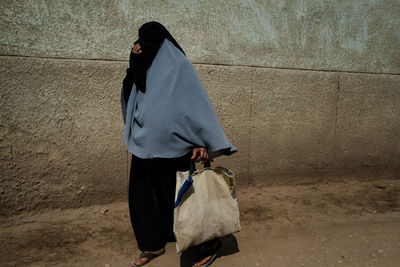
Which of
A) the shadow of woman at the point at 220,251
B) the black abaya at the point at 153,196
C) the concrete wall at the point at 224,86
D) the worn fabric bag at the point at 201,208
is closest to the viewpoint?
the worn fabric bag at the point at 201,208

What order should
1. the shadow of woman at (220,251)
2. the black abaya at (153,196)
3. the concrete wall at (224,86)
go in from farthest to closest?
the concrete wall at (224,86), the shadow of woman at (220,251), the black abaya at (153,196)

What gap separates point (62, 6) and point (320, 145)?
131 inches

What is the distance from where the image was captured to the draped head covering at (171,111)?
1.85 m

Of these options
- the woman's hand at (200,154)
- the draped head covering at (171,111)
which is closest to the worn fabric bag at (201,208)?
the woman's hand at (200,154)

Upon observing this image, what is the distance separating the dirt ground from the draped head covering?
0.94 meters

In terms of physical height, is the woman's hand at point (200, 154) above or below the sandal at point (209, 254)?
above

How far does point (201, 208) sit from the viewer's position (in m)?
1.78

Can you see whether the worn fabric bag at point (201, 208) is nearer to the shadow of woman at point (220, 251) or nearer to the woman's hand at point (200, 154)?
the woman's hand at point (200, 154)

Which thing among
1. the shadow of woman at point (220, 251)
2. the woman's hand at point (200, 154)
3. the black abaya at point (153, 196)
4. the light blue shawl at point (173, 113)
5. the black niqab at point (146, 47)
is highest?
the black niqab at point (146, 47)

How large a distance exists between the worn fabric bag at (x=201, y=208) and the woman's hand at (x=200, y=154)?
109 millimetres

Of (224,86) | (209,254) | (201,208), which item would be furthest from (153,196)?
(224,86)

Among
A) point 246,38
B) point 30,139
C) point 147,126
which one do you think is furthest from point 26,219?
point 246,38

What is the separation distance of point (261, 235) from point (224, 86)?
1605 millimetres

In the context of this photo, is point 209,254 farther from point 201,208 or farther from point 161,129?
point 161,129
